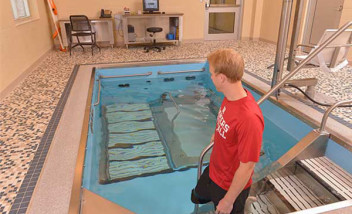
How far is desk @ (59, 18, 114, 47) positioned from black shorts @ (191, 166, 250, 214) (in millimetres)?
5821

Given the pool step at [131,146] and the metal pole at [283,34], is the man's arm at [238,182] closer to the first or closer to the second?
the pool step at [131,146]

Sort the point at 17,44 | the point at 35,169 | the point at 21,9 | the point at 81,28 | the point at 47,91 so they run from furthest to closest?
the point at 81,28, the point at 21,9, the point at 17,44, the point at 47,91, the point at 35,169

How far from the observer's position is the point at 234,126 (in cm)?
107

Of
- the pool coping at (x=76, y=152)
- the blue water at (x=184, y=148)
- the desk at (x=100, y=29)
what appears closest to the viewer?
the pool coping at (x=76, y=152)

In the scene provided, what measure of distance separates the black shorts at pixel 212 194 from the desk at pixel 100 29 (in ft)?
19.1

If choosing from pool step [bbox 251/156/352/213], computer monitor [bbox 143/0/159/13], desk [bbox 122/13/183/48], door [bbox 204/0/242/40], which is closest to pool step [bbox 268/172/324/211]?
pool step [bbox 251/156/352/213]

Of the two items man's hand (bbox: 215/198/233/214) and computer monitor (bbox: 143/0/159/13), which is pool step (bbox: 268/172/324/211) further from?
computer monitor (bbox: 143/0/159/13)

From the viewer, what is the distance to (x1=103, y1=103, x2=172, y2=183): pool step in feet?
8.50

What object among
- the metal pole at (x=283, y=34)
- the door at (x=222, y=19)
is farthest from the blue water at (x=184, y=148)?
the door at (x=222, y=19)

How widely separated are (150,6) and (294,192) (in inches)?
235

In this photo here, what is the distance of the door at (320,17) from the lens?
5.57 m

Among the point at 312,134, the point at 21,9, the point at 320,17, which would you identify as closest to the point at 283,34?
the point at 312,134

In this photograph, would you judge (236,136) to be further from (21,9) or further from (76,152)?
(21,9)

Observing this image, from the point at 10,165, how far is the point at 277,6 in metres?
7.26
